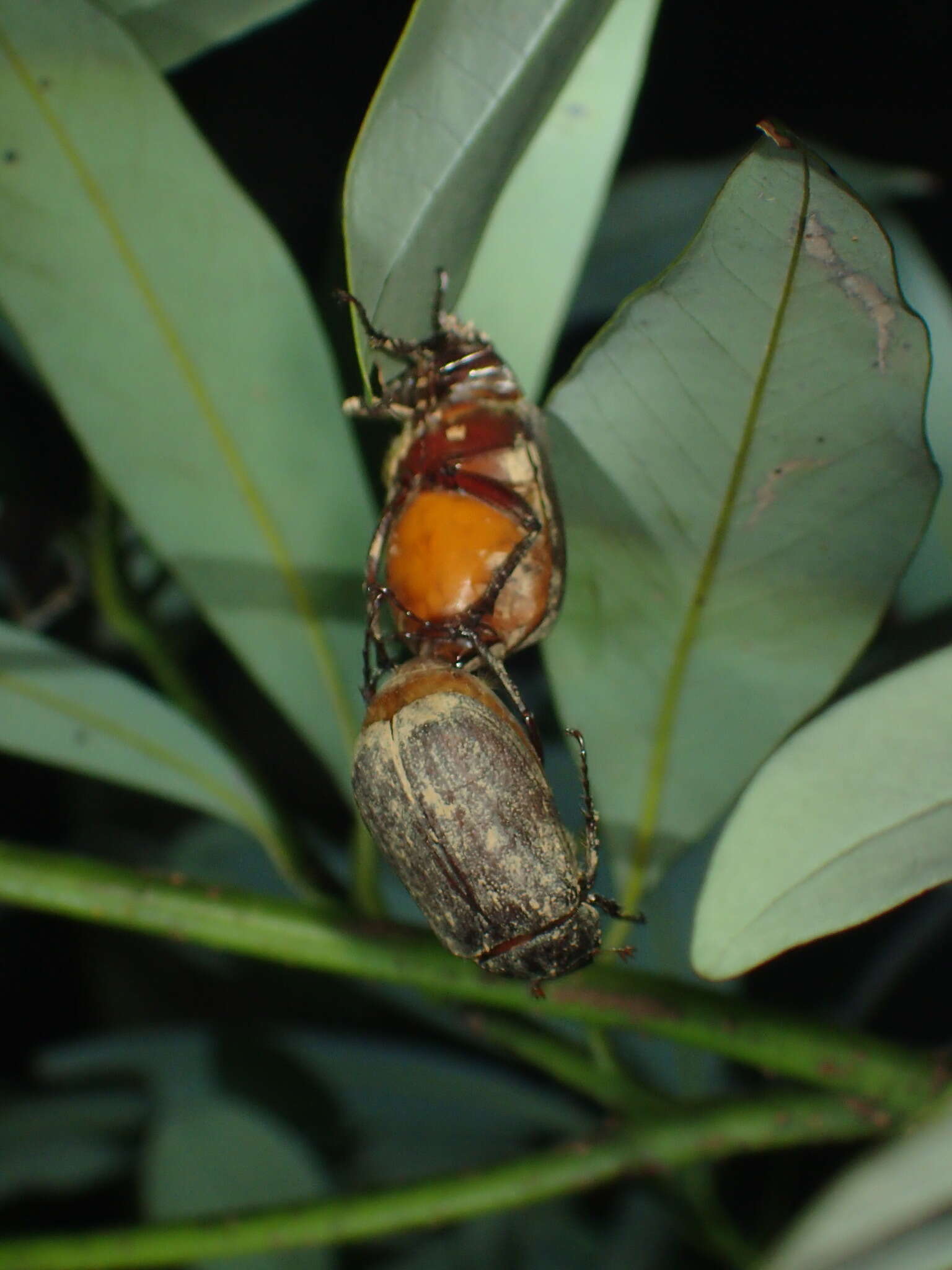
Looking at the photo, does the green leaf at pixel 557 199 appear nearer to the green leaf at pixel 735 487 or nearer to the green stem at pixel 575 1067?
the green leaf at pixel 735 487

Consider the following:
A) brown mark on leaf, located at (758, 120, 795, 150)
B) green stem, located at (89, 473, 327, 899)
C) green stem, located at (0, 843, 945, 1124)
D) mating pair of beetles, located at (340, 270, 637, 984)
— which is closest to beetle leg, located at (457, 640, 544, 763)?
mating pair of beetles, located at (340, 270, 637, 984)

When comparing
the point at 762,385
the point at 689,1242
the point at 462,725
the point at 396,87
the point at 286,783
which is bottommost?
the point at 689,1242

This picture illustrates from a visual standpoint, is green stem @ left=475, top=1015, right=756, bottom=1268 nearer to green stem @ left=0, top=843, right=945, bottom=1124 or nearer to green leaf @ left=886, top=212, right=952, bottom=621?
green stem @ left=0, top=843, right=945, bottom=1124

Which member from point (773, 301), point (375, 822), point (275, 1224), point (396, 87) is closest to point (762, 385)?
point (773, 301)

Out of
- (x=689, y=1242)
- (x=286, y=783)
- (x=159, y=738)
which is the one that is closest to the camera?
(x=159, y=738)

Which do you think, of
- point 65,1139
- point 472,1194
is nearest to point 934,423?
point 472,1194

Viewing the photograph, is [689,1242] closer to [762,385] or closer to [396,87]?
[762,385]
